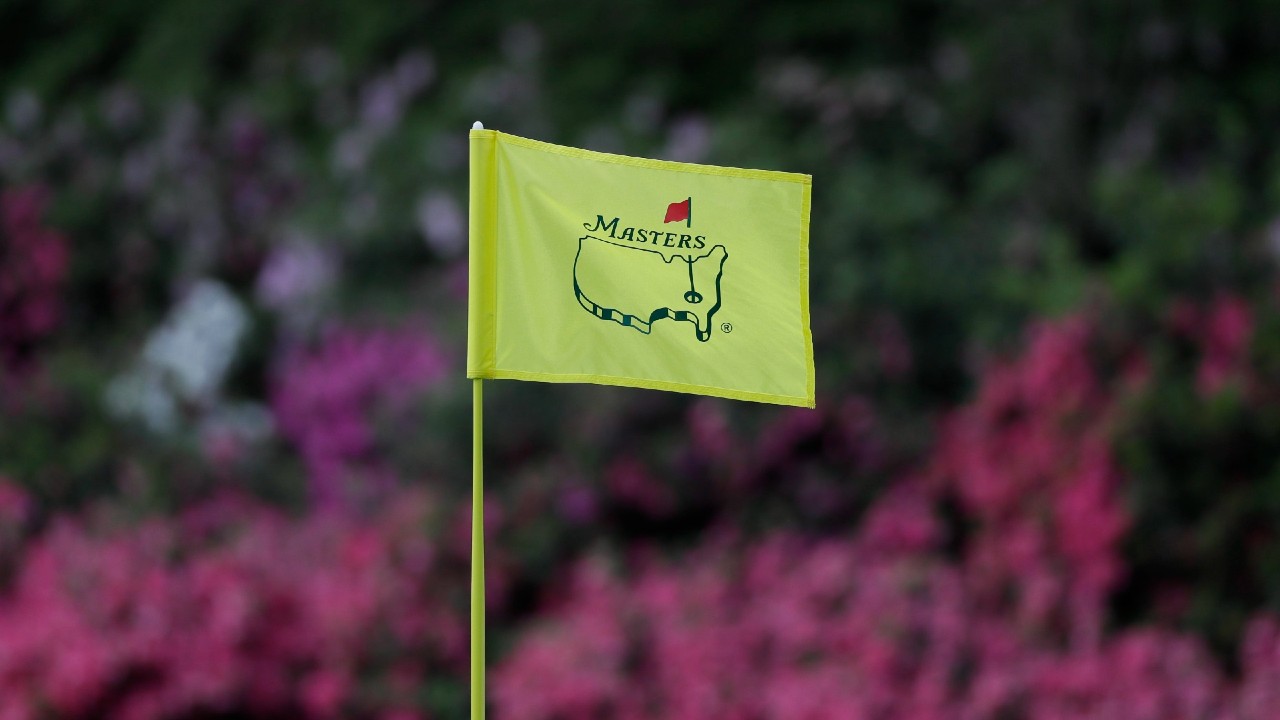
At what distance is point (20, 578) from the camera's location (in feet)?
18.5

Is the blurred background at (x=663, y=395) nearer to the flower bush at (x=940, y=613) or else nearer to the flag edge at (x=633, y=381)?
the flower bush at (x=940, y=613)

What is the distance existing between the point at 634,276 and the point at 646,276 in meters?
0.02

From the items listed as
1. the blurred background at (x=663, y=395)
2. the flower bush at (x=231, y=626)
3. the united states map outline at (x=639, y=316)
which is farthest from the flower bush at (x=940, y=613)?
the united states map outline at (x=639, y=316)

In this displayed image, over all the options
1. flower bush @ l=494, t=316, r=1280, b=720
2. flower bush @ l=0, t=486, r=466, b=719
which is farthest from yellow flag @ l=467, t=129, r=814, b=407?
flower bush @ l=0, t=486, r=466, b=719

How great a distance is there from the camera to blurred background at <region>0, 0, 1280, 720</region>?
4824 mm

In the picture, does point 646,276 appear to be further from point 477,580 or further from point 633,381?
point 477,580

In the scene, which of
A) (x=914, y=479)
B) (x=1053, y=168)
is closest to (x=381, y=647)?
(x=914, y=479)

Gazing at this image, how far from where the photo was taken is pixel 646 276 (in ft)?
9.31

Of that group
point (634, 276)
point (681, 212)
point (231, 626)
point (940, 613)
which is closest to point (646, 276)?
point (634, 276)

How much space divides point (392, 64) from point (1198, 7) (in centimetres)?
420

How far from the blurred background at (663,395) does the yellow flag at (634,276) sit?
1.91 m

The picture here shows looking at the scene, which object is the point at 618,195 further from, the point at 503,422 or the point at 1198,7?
the point at 1198,7

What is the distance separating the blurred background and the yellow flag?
1.91 metres

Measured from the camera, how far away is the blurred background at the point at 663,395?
4.82m
